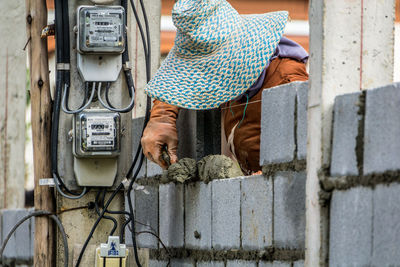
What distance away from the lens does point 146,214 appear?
691 cm

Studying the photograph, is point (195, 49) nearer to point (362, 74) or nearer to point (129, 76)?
point (129, 76)

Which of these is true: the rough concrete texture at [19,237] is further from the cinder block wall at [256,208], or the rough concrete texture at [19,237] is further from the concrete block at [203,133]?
the concrete block at [203,133]

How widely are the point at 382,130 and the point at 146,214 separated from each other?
10.5 feet

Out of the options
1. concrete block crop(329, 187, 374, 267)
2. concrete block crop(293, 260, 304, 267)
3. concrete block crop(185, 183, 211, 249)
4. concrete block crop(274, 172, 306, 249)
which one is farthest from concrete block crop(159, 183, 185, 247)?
concrete block crop(329, 187, 374, 267)

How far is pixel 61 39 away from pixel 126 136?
68 centimetres

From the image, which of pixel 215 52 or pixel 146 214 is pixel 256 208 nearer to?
pixel 215 52

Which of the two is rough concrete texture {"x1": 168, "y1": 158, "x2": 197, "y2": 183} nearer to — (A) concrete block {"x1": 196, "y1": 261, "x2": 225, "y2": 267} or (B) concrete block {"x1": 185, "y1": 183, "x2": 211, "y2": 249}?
(B) concrete block {"x1": 185, "y1": 183, "x2": 211, "y2": 249}

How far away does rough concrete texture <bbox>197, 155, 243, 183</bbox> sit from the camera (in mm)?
5570

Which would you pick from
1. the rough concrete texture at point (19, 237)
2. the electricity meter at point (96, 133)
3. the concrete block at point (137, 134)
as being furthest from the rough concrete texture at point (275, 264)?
the rough concrete texture at point (19, 237)

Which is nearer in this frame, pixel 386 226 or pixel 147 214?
pixel 386 226

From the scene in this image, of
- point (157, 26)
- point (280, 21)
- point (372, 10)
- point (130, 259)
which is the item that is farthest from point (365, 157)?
point (157, 26)

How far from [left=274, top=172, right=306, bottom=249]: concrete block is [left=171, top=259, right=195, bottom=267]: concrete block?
1.22 metres

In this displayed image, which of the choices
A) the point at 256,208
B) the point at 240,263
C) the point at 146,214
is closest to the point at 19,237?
the point at 146,214

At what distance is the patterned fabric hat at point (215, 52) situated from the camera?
557 centimetres
